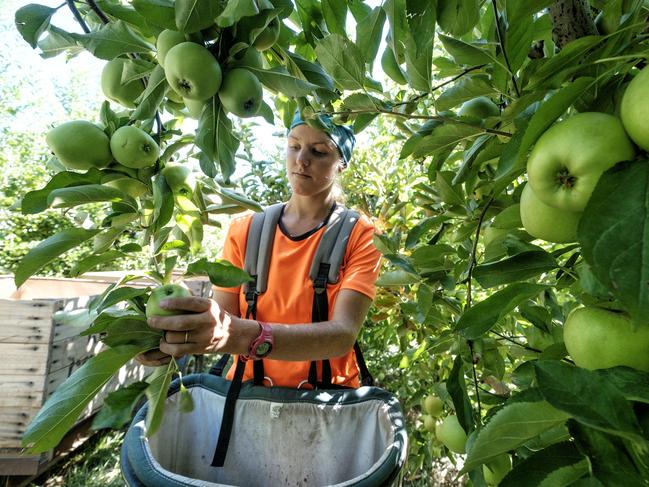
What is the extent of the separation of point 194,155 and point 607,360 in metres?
0.83

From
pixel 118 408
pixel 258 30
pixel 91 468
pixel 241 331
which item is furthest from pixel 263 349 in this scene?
pixel 91 468

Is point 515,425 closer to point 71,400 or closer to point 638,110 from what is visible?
point 638,110

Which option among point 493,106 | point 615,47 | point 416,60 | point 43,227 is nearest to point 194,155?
point 416,60

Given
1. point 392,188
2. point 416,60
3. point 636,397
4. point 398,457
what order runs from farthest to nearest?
point 392,188 < point 398,457 < point 416,60 < point 636,397

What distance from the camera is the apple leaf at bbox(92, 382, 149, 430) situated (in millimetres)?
725

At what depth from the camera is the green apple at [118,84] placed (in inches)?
32.4

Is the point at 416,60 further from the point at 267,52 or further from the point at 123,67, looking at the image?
the point at 123,67

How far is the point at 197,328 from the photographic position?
2.86 ft

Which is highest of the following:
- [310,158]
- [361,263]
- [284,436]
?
[310,158]

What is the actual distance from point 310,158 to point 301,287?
21.8 inches

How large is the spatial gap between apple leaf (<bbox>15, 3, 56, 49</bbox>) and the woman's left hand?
21.3 inches

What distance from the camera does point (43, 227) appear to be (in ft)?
23.0

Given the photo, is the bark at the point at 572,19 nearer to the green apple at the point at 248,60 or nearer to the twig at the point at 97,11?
the green apple at the point at 248,60

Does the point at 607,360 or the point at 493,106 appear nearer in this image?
the point at 607,360
